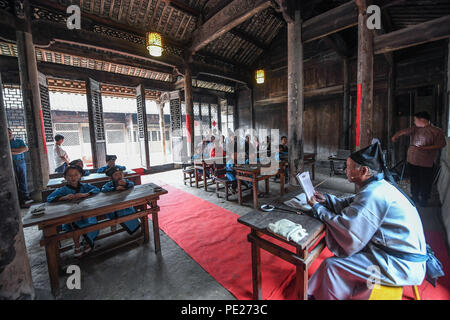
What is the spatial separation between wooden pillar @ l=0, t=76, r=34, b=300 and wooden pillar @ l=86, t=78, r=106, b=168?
6.36 m

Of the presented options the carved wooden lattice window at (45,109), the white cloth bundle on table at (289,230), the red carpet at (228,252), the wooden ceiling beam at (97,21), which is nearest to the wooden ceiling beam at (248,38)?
the wooden ceiling beam at (97,21)

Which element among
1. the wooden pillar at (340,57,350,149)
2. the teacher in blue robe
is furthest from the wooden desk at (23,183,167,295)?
the wooden pillar at (340,57,350,149)

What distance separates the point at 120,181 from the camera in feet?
10.8

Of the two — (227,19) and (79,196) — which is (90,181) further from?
(227,19)

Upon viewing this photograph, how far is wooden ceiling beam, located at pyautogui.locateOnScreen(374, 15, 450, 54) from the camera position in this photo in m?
4.05

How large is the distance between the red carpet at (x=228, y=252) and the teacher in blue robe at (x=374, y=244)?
0.66 meters

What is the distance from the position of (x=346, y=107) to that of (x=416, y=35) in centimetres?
394

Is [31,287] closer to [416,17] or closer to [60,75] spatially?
[60,75]

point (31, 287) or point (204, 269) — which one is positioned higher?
point (31, 287)

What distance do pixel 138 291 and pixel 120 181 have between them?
1.70 m

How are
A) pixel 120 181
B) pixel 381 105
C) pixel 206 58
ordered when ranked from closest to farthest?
pixel 120 181
pixel 381 105
pixel 206 58

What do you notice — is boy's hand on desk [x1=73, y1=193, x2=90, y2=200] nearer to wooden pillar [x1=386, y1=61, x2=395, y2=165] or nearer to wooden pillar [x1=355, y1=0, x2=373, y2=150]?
wooden pillar [x1=355, y1=0, x2=373, y2=150]

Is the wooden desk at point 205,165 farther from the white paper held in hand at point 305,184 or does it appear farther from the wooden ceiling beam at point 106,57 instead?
the wooden ceiling beam at point 106,57
